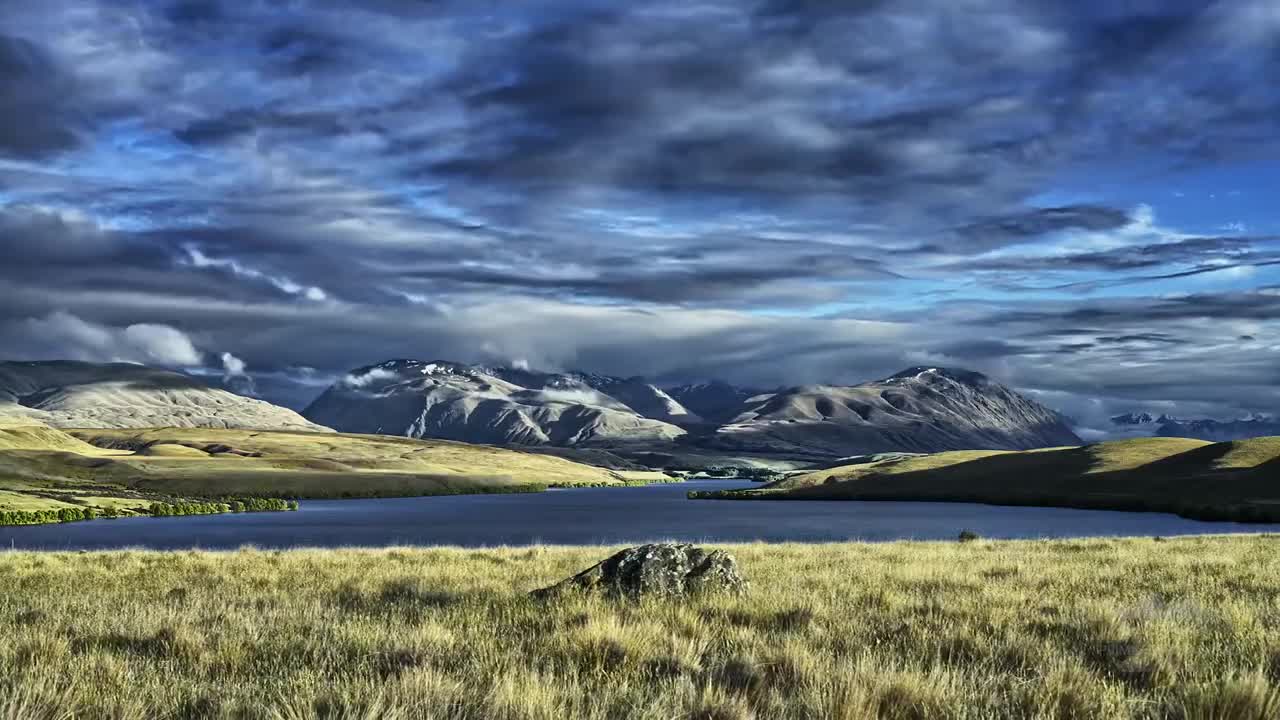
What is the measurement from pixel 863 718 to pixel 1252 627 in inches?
302

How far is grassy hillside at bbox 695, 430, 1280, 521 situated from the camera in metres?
129

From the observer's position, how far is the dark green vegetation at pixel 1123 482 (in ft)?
422

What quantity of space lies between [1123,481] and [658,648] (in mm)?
161938

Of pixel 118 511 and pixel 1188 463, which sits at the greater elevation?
pixel 1188 463

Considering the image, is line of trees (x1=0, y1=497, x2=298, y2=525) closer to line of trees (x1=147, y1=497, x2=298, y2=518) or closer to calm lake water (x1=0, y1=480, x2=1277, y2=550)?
line of trees (x1=147, y1=497, x2=298, y2=518)

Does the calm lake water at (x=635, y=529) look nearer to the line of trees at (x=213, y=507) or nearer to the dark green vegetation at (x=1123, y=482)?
the dark green vegetation at (x=1123, y=482)

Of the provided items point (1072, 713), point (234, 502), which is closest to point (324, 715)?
point (1072, 713)

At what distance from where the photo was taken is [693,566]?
17.3 m

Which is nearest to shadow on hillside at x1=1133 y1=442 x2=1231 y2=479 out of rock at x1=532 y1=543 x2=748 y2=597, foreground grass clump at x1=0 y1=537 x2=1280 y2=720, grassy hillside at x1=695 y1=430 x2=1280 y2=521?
grassy hillside at x1=695 y1=430 x2=1280 y2=521

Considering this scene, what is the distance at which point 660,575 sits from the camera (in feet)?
55.4

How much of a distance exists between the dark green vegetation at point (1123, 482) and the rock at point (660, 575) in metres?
108

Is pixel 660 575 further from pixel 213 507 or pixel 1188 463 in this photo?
pixel 213 507

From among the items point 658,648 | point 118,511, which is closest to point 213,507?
point 118,511

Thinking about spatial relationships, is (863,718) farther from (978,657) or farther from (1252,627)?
(1252,627)
